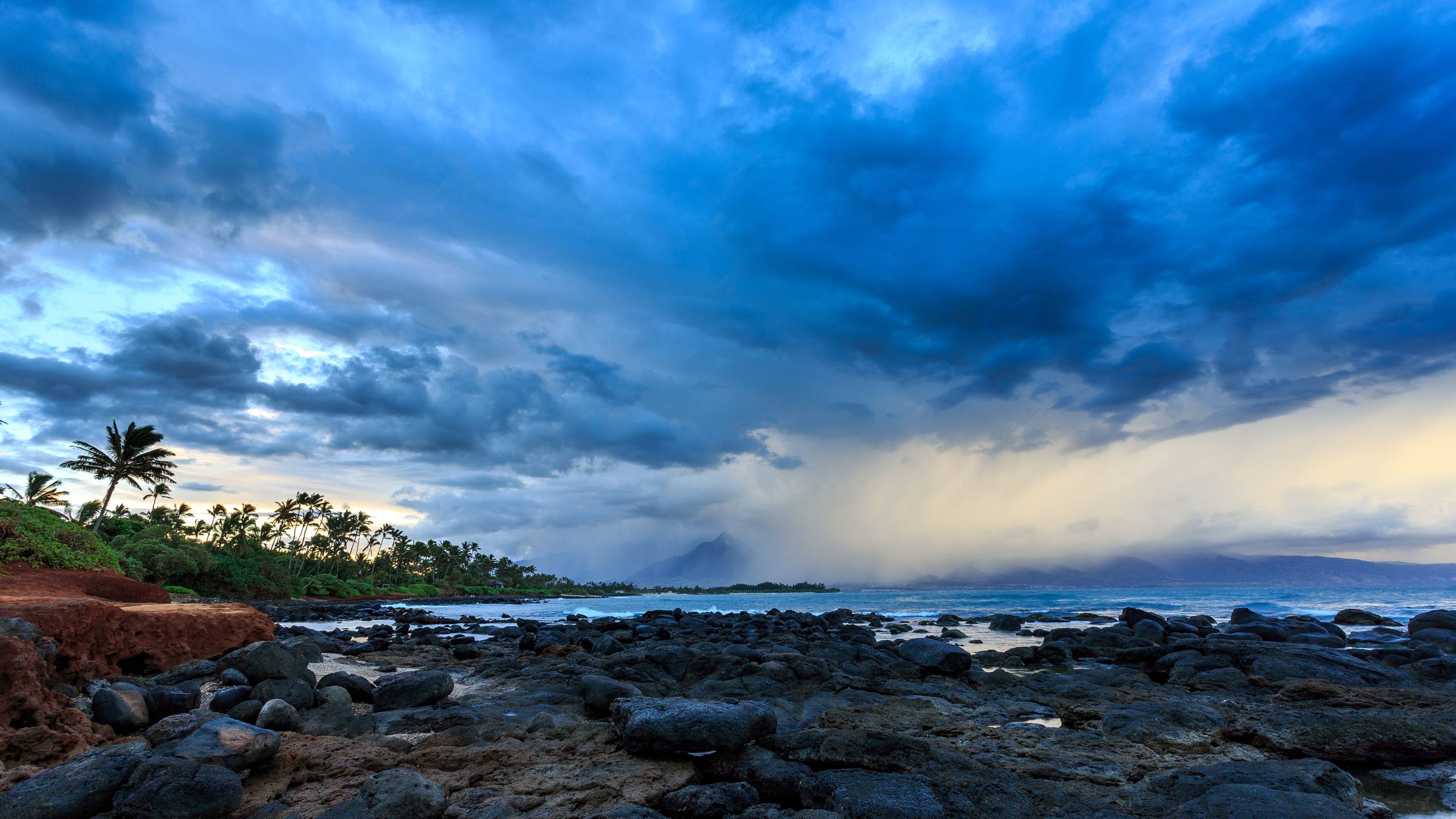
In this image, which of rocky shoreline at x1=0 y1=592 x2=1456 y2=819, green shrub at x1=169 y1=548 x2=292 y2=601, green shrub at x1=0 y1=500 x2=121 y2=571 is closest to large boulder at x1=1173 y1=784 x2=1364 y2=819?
rocky shoreline at x1=0 y1=592 x2=1456 y2=819

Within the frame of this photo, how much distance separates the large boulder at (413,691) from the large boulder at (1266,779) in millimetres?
10327

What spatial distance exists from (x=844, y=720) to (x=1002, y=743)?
2.29 m

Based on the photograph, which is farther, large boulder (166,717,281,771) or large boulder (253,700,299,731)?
large boulder (253,700,299,731)

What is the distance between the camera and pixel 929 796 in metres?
5.68

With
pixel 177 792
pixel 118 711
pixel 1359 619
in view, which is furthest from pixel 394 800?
pixel 1359 619

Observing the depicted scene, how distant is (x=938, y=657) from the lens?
1390 cm

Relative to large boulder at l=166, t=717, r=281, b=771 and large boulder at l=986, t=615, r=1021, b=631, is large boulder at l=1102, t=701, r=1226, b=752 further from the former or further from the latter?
large boulder at l=986, t=615, r=1021, b=631

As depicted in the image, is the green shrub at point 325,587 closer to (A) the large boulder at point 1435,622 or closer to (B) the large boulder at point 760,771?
(B) the large boulder at point 760,771

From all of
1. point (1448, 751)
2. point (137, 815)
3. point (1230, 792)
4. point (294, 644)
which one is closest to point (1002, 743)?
point (1230, 792)

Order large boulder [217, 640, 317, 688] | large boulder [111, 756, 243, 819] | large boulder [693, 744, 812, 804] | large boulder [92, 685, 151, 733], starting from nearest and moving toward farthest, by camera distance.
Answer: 1. large boulder [111, 756, 243, 819]
2. large boulder [693, 744, 812, 804]
3. large boulder [92, 685, 151, 733]
4. large boulder [217, 640, 317, 688]

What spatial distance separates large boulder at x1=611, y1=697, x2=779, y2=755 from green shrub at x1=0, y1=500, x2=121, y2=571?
18.6m

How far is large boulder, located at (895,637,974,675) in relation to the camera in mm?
13695

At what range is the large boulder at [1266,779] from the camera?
584 cm

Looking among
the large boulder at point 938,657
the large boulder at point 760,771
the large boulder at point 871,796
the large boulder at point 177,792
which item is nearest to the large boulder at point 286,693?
the large boulder at point 177,792
